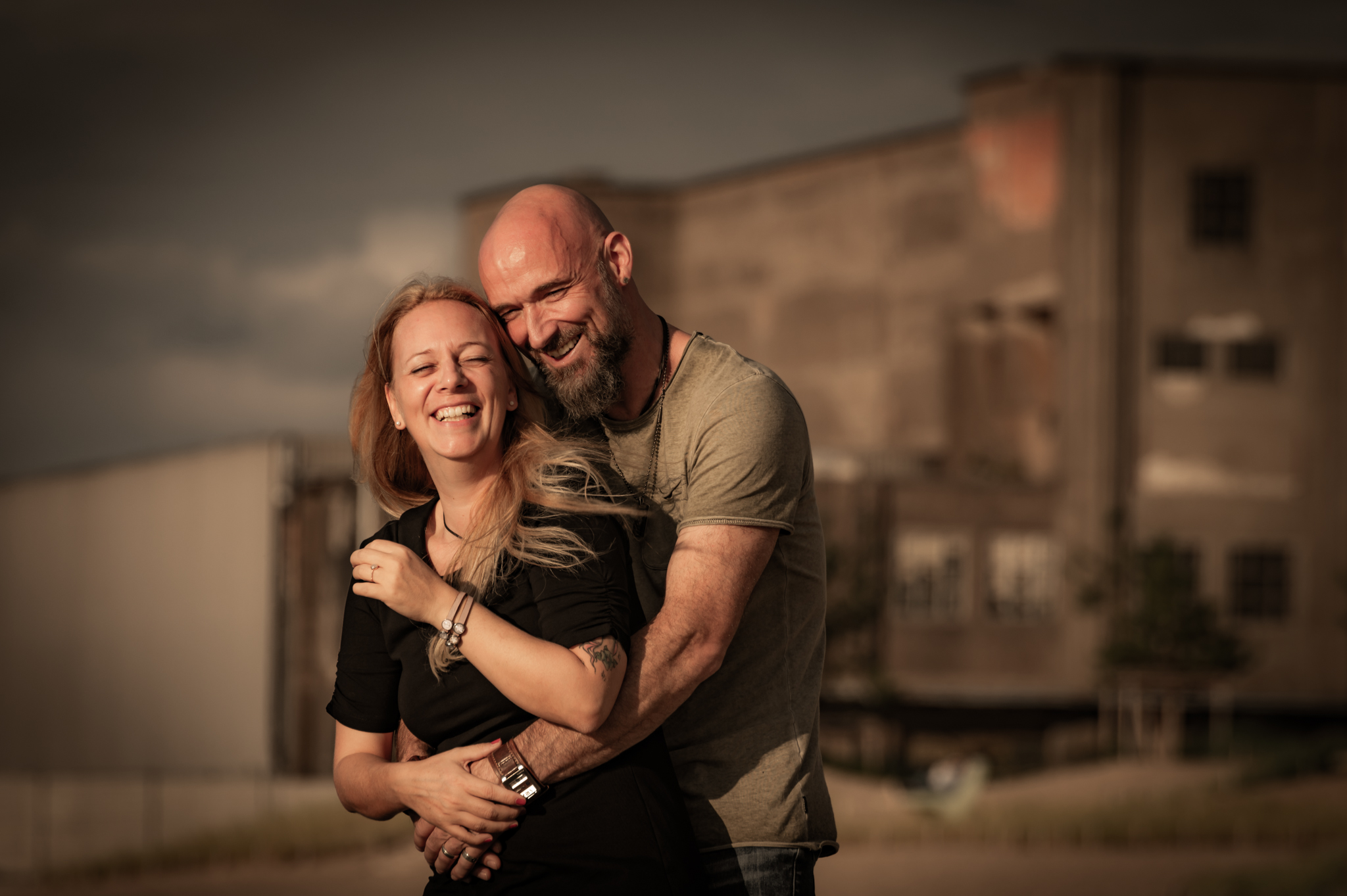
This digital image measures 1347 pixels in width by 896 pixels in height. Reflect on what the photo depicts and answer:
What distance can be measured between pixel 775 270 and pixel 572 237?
38731 millimetres

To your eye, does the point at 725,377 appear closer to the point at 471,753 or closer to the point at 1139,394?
the point at 471,753

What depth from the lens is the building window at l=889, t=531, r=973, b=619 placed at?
29.5m

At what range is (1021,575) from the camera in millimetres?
30516

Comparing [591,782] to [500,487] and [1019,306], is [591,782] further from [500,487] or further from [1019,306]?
[1019,306]

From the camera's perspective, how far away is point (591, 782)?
9.45 feet

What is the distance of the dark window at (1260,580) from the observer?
31.0m

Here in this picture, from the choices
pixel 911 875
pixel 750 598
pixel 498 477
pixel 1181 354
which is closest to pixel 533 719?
pixel 498 477

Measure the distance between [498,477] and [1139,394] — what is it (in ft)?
100

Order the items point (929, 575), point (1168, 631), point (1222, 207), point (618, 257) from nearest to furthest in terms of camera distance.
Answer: point (618, 257), point (1168, 631), point (929, 575), point (1222, 207)

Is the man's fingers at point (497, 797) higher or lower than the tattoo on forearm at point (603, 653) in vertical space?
lower

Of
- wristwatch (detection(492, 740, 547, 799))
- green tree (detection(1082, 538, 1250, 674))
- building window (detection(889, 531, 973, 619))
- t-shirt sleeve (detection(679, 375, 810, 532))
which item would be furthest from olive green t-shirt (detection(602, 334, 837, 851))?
building window (detection(889, 531, 973, 619))

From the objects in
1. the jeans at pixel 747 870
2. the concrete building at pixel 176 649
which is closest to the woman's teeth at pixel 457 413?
the jeans at pixel 747 870

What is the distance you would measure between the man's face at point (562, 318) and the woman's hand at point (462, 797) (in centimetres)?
86

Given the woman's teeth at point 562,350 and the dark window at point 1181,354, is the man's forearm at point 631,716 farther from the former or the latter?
the dark window at point 1181,354
